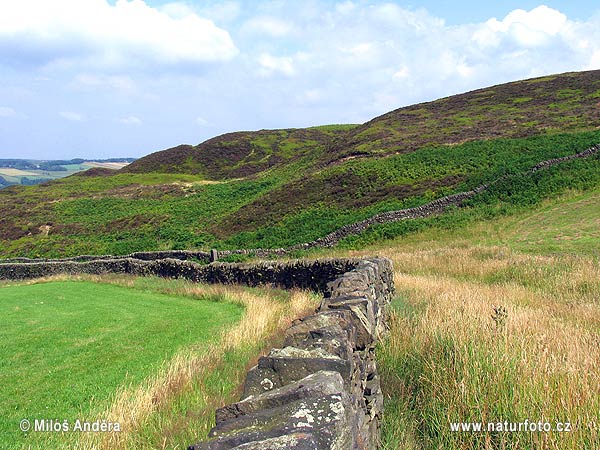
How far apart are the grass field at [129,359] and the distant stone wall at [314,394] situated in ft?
5.17

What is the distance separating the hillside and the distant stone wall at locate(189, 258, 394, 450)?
81.5 feet

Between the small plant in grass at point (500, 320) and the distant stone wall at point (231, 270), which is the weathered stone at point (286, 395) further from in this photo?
the distant stone wall at point (231, 270)

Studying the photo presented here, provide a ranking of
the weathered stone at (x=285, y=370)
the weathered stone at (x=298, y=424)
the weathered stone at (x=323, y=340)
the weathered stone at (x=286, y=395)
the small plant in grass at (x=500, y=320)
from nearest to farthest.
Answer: the weathered stone at (x=298, y=424), the weathered stone at (x=286, y=395), the weathered stone at (x=285, y=370), the weathered stone at (x=323, y=340), the small plant in grass at (x=500, y=320)

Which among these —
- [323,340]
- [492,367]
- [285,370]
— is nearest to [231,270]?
[323,340]

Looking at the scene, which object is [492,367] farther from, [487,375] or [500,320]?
[500,320]

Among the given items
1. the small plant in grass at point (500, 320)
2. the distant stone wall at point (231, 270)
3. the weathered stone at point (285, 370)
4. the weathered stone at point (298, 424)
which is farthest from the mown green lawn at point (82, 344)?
the small plant in grass at point (500, 320)

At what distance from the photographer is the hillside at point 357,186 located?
34891 mm

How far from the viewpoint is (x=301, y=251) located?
30.7 m

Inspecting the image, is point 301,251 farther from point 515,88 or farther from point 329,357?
point 515,88

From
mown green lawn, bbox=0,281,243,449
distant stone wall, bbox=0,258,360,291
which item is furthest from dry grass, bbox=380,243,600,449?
distant stone wall, bbox=0,258,360,291

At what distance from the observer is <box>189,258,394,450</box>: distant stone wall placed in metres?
2.74

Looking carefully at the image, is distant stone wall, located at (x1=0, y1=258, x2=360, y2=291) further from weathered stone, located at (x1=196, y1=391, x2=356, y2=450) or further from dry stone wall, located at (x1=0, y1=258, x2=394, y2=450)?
weathered stone, located at (x1=196, y1=391, x2=356, y2=450)

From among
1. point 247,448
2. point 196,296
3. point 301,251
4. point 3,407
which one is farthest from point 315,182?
point 247,448

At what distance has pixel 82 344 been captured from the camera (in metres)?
10.4
